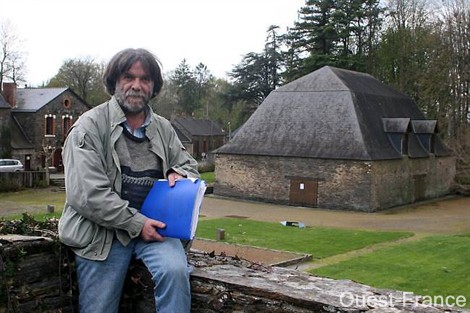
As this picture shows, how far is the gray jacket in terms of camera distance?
3465 mm

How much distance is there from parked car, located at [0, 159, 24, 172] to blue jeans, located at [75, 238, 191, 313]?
35141mm

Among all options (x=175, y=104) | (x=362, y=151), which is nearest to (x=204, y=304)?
(x=362, y=151)

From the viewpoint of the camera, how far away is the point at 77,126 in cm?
365

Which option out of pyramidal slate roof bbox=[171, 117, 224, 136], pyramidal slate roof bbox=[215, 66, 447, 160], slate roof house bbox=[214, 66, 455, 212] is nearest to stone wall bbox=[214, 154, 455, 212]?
slate roof house bbox=[214, 66, 455, 212]

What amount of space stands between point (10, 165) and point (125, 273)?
119 feet

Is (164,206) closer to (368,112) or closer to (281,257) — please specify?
(281,257)

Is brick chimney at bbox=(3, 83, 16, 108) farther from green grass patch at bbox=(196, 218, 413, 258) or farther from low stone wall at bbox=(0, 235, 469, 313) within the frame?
low stone wall at bbox=(0, 235, 469, 313)

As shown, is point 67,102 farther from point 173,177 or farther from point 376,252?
point 173,177

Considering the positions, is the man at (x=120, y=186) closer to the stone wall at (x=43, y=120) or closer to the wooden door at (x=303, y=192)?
the wooden door at (x=303, y=192)

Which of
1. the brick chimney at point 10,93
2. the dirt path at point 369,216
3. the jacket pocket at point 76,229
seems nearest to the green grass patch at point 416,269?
the dirt path at point 369,216

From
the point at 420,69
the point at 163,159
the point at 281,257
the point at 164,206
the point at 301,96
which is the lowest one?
the point at 281,257

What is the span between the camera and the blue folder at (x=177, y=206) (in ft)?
11.9

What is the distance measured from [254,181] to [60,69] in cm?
3574

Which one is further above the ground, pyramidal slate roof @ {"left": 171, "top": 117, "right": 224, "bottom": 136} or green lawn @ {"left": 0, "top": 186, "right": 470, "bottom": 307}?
pyramidal slate roof @ {"left": 171, "top": 117, "right": 224, "bottom": 136}
